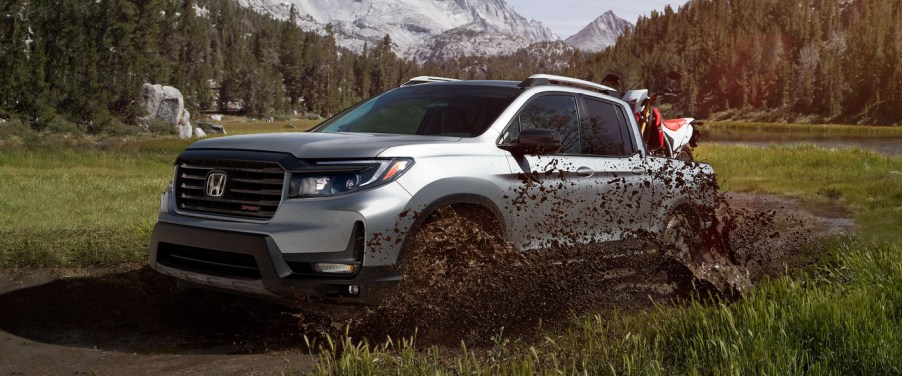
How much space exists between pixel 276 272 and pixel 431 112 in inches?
86.2

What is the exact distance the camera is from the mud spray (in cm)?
559

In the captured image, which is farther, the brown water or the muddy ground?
the brown water

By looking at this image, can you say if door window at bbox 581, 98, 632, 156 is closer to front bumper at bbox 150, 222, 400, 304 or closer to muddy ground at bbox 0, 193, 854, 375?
muddy ground at bbox 0, 193, 854, 375

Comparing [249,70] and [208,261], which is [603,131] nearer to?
[208,261]

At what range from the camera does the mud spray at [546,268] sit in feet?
18.3

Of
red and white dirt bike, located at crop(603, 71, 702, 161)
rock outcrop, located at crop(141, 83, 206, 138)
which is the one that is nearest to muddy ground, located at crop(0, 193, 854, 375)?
red and white dirt bike, located at crop(603, 71, 702, 161)

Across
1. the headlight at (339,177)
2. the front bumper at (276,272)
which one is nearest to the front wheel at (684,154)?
the headlight at (339,177)

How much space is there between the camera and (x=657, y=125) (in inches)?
450

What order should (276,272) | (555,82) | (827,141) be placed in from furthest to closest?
(827,141)
(555,82)
(276,272)

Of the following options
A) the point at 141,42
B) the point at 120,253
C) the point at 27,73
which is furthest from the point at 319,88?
the point at 120,253

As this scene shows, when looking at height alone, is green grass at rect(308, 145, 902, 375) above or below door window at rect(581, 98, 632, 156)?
below

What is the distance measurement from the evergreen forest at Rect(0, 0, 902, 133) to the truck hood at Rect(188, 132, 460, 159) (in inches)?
265

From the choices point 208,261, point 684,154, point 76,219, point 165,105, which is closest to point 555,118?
point 208,261

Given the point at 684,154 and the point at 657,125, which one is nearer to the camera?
the point at 657,125
